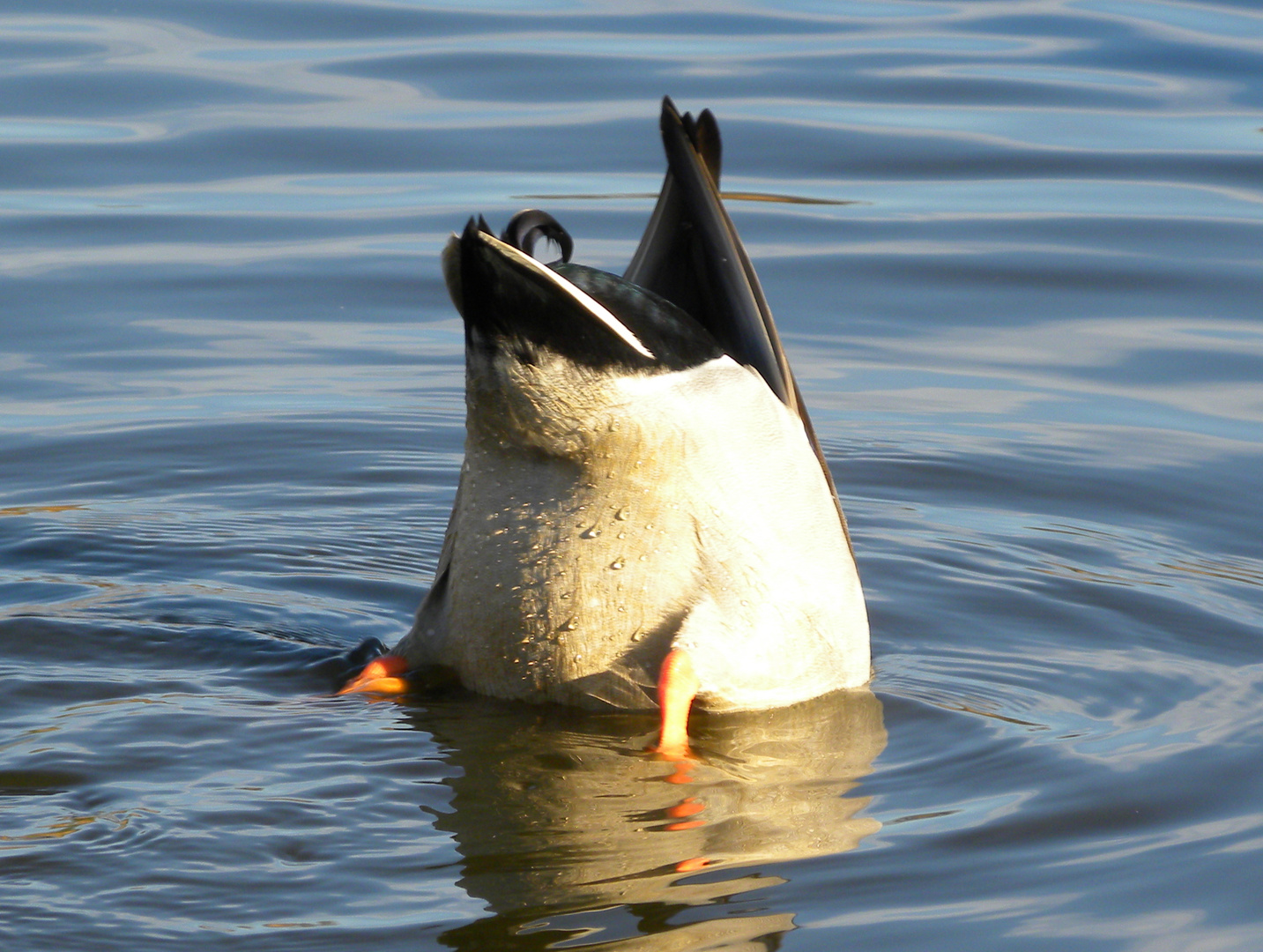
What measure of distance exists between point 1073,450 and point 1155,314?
6.76 ft

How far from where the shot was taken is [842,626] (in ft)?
13.8

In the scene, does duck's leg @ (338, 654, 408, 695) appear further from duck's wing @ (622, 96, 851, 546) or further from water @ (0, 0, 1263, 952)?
duck's wing @ (622, 96, 851, 546)

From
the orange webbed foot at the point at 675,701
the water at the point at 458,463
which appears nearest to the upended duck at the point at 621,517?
the orange webbed foot at the point at 675,701

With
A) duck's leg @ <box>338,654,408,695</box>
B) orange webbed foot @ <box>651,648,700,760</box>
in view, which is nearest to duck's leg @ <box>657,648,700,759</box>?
orange webbed foot @ <box>651,648,700,760</box>

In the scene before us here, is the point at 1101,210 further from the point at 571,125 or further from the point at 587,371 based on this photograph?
the point at 587,371

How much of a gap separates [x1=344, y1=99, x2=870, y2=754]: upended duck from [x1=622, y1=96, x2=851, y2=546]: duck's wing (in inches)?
0.7

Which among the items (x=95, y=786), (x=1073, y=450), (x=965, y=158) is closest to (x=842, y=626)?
(x=95, y=786)

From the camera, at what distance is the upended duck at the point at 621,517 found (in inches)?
144

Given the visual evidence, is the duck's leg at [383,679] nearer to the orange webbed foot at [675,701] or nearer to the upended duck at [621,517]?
the upended duck at [621,517]

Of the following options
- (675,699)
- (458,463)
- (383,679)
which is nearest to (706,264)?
(675,699)

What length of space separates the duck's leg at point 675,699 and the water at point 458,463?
0.08 metres

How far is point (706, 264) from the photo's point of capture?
436cm

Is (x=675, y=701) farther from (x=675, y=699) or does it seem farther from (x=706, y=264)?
(x=706, y=264)

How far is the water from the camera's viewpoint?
3172mm
